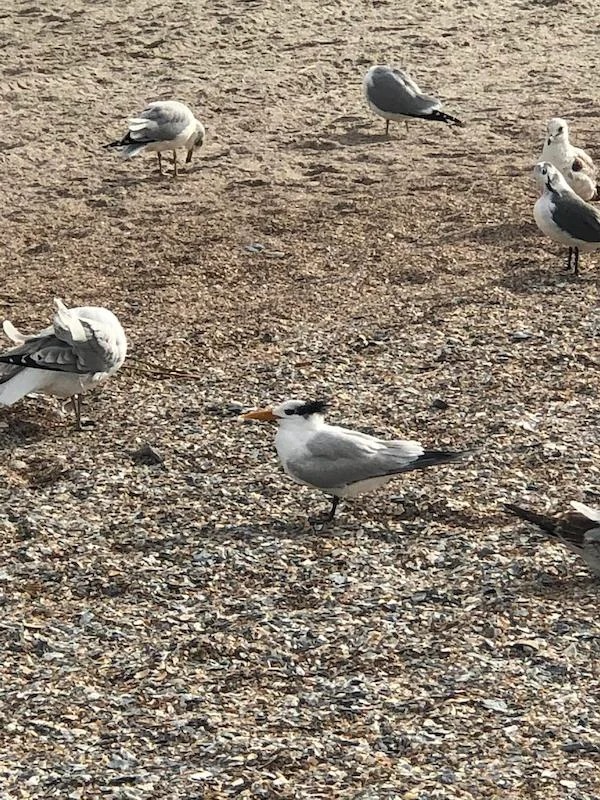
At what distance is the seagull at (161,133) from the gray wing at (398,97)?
2.11 metres

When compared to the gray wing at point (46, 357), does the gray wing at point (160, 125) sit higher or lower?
lower

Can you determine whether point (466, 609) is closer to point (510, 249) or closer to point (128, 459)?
point (128, 459)

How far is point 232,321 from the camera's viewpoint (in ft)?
34.6

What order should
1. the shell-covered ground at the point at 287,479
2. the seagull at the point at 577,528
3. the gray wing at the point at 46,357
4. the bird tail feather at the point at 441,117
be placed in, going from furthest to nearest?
the bird tail feather at the point at 441,117 < the gray wing at the point at 46,357 < the seagull at the point at 577,528 < the shell-covered ground at the point at 287,479

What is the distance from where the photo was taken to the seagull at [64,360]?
8.64m

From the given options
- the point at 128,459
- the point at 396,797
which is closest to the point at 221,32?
the point at 128,459

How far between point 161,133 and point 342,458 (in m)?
7.55

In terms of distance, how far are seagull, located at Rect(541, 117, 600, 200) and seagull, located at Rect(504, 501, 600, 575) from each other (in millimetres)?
6549

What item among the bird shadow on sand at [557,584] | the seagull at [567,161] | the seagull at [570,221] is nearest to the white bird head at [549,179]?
the seagull at [570,221]

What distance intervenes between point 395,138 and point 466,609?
384 inches

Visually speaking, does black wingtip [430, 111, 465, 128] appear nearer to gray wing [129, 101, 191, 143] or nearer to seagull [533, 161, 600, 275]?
gray wing [129, 101, 191, 143]

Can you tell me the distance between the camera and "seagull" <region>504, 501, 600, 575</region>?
21.9 feet

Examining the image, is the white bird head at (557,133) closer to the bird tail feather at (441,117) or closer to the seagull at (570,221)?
the seagull at (570,221)

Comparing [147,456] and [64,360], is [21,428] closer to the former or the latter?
[64,360]
